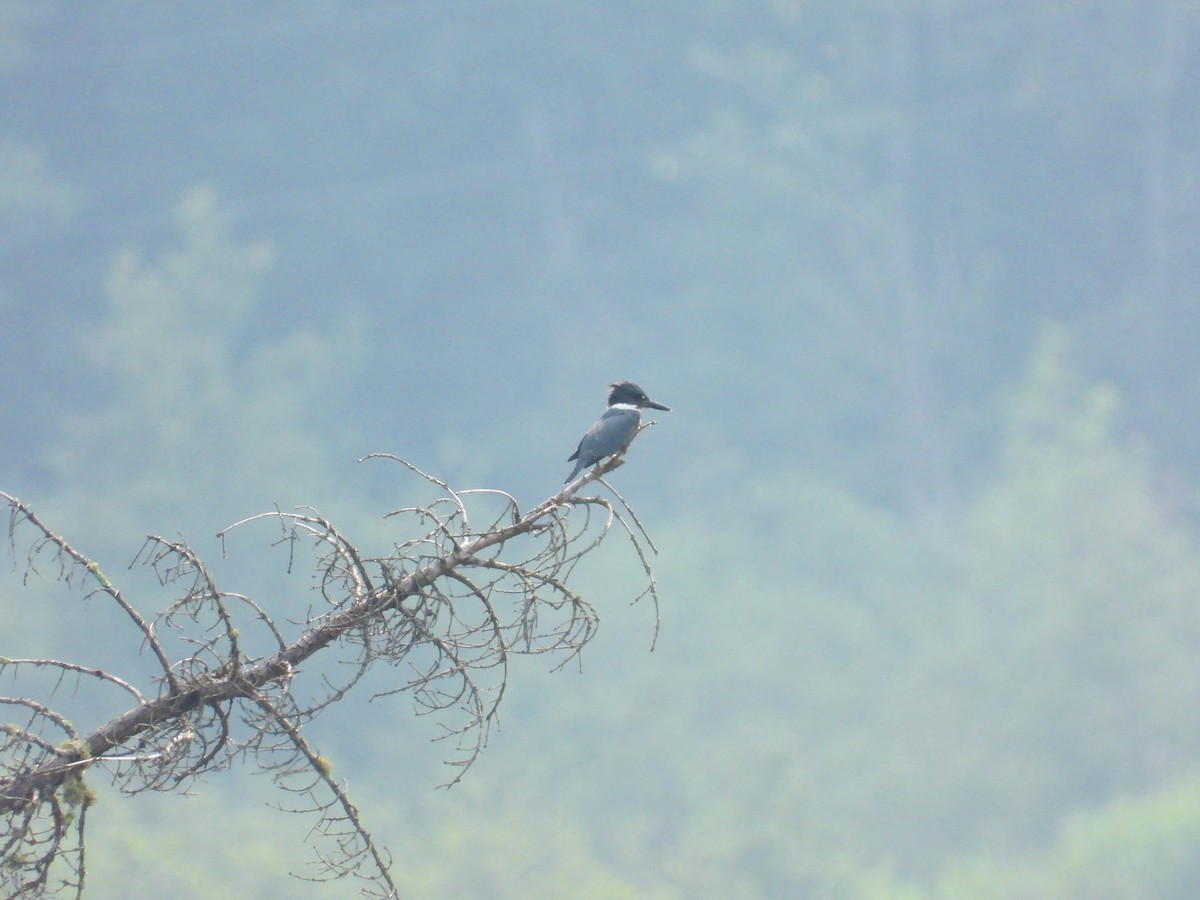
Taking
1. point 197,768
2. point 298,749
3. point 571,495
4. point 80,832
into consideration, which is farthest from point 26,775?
point 571,495

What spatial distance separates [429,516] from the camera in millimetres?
8320

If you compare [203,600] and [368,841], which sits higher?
[203,600]

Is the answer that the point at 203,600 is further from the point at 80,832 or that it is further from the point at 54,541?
the point at 80,832

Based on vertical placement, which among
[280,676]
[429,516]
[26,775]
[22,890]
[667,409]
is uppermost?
[667,409]

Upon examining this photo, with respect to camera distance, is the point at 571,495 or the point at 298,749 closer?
the point at 298,749

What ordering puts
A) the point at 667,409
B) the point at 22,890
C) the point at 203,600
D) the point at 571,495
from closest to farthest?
the point at 22,890 < the point at 203,600 < the point at 571,495 < the point at 667,409

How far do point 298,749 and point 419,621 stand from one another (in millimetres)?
1070

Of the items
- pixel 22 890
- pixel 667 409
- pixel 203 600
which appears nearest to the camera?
pixel 22 890

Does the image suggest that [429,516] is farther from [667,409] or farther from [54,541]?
[667,409]

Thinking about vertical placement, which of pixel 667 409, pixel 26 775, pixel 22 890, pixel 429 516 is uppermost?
pixel 667 409

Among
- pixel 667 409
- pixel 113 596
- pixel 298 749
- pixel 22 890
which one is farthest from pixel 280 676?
pixel 667 409

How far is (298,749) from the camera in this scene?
7.84 m

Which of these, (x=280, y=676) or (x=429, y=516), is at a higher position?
(x=429, y=516)

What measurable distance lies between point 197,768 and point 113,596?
1201 mm
